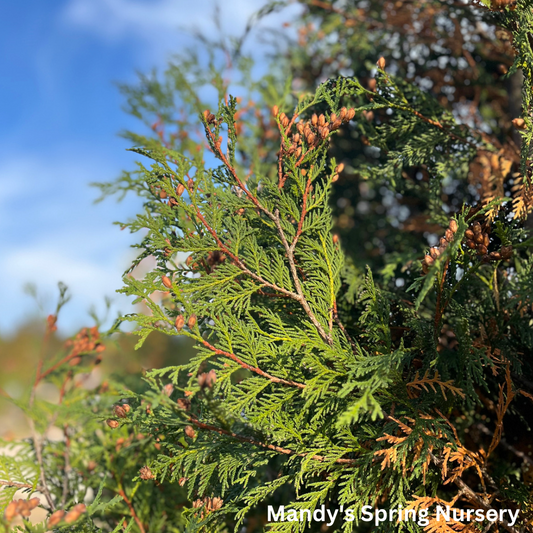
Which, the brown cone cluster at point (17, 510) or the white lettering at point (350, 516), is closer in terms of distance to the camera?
the brown cone cluster at point (17, 510)

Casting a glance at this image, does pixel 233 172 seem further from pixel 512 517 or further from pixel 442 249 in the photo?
pixel 512 517

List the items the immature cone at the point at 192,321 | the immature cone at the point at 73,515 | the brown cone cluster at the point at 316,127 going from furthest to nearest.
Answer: the brown cone cluster at the point at 316,127 → the immature cone at the point at 192,321 → the immature cone at the point at 73,515

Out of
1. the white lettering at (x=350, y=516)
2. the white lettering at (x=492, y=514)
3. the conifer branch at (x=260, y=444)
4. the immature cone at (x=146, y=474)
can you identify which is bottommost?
the white lettering at (x=492, y=514)

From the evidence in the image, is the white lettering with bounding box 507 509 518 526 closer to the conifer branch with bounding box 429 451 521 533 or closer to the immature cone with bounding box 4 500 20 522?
the conifer branch with bounding box 429 451 521 533

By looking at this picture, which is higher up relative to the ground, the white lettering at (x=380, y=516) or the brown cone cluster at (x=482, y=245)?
the brown cone cluster at (x=482, y=245)

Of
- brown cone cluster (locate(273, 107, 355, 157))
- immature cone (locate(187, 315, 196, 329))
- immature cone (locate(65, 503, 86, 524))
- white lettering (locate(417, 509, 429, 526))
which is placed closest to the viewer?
immature cone (locate(65, 503, 86, 524))

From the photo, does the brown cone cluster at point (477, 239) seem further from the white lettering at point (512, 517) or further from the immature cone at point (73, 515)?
the immature cone at point (73, 515)

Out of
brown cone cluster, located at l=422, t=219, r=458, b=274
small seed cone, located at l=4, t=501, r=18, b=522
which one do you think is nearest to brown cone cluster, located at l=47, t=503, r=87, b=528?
small seed cone, located at l=4, t=501, r=18, b=522

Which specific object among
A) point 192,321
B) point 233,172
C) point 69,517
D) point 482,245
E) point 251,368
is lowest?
point 69,517

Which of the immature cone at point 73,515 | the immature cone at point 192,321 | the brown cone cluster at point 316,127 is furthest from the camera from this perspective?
the brown cone cluster at point 316,127

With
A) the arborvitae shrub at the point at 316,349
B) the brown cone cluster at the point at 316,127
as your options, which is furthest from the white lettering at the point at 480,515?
the brown cone cluster at the point at 316,127

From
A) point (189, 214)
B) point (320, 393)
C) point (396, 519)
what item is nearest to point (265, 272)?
point (189, 214)

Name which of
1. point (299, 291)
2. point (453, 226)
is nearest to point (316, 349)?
point (299, 291)

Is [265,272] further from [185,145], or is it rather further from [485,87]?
[485,87]
